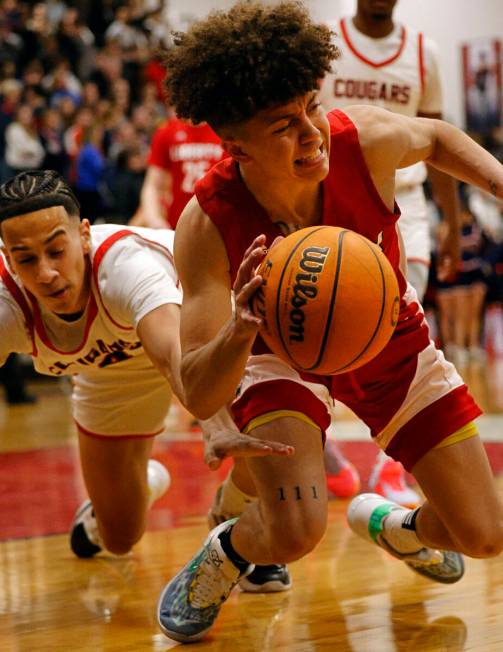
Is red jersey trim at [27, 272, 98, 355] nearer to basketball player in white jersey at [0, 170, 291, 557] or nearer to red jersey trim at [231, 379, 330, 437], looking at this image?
basketball player in white jersey at [0, 170, 291, 557]

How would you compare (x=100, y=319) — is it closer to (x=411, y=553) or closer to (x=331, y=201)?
(x=331, y=201)

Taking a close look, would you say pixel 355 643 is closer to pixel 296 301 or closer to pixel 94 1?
pixel 296 301

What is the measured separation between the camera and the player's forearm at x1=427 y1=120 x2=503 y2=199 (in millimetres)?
3242

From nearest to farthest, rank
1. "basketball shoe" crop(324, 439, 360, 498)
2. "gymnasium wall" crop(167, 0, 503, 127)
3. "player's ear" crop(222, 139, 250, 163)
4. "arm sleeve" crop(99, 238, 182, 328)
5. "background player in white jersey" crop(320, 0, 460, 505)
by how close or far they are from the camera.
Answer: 1. "player's ear" crop(222, 139, 250, 163)
2. "arm sleeve" crop(99, 238, 182, 328)
3. "background player in white jersey" crop(320, 0, 460, 505)
4. "basketball shoe" crop(324, 439, 360, 498)
5. "gymnasium wall" crop(167, 0, 503, 127)

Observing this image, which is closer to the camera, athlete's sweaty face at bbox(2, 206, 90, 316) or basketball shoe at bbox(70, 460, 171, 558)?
athlete's sweaty face at bbox(2, 206, 90, 316)

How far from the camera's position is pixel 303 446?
3.15m

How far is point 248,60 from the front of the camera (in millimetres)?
2818

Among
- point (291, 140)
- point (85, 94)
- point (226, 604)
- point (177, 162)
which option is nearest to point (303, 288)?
point (291, 140)

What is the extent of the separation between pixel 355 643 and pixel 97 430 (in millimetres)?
1518

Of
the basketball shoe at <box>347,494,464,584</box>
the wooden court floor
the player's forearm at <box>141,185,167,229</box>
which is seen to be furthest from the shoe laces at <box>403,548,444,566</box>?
the player's forearm at <box>141,185,167,229</box>

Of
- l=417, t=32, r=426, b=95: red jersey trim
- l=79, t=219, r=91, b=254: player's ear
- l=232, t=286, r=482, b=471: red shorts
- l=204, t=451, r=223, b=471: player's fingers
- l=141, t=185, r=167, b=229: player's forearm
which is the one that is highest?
l=79, t=219, r=91, b=254: player's ear

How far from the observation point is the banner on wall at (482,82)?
60.7 ft

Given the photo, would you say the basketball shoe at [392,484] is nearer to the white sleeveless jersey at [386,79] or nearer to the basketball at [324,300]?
the white sleeveless jersey at [386,79]

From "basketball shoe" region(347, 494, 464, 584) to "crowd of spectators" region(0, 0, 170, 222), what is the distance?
7.47 meters
